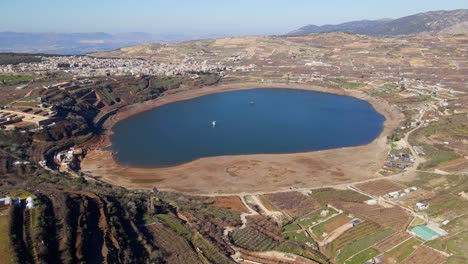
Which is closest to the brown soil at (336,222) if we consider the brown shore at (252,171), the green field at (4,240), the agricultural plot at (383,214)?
the agricultural plot at (383,214)

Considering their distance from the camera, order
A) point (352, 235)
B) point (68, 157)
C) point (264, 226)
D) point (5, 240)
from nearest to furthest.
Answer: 1. point (5, 240)
2. point (352, 235)
3. point (264, 226)
4. point (68, 157)

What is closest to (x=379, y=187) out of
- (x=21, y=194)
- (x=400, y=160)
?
(x=400, y=160)

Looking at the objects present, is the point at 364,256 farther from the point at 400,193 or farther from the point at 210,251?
the point at 400,193

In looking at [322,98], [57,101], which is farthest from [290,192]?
[322,98]

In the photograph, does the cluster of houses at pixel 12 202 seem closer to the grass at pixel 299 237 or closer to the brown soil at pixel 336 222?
the grass at pixel 299 237

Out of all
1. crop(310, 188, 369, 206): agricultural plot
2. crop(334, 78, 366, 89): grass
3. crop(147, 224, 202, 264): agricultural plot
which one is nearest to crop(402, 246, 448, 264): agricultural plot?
crop(310, 188, 369, 206): agricultural plot

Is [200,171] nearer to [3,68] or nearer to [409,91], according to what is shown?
[409,91]

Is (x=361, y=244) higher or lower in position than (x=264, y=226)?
lower
